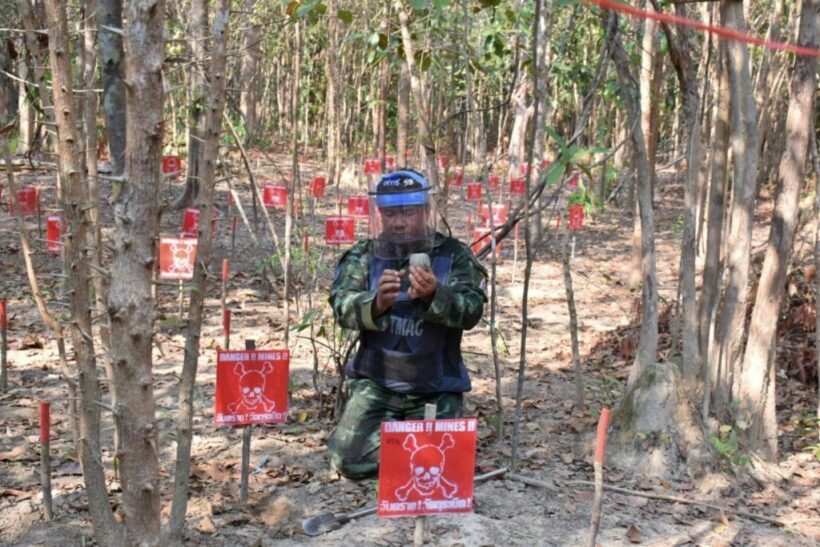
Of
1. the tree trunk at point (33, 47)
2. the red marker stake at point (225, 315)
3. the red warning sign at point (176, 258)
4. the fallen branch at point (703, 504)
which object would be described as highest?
the tree trunk at point (33, 47)

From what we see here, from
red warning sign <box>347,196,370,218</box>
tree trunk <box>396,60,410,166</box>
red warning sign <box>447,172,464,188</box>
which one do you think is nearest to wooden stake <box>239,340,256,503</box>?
red warning sign <box>447,172,464,188</box>

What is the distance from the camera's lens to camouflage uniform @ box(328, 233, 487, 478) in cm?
419

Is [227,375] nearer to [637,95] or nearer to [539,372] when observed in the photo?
[637,95]

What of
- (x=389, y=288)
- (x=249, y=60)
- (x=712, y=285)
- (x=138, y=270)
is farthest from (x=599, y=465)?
(x=249, y=60)

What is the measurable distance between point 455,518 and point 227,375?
1197 mm

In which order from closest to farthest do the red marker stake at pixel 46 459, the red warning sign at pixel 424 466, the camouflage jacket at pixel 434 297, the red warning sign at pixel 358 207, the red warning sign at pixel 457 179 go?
the red warning sign at pixel 424 466, the red marker stake at pixel 46 459, the camouflage jacket at pixel 434 297, the red warning sign at pixel 457 179, the red warning sign at pixel 358 207

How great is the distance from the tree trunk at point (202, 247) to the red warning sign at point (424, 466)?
2.60 ft

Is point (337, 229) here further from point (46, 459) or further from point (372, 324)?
point (46, 459)

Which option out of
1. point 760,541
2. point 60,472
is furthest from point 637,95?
point 60,472

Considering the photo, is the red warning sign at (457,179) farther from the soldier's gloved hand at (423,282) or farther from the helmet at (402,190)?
the soldier's gloved hand at (423,282)

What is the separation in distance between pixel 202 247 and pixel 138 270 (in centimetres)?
80

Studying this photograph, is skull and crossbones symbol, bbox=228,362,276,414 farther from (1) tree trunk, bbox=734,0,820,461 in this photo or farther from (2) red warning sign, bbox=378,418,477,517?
(1) tree trunk, bbox=734,0,820,461

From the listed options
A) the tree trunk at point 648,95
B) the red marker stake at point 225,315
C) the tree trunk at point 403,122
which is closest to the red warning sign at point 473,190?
the tree trunk at point 648,95

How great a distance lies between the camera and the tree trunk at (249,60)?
440cm
